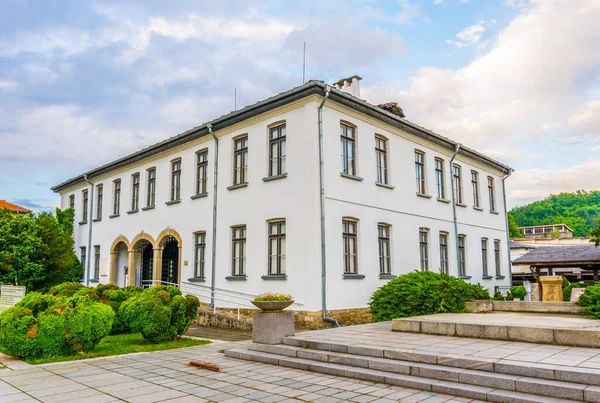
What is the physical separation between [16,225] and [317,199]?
44.9ft

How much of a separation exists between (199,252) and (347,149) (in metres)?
6.90

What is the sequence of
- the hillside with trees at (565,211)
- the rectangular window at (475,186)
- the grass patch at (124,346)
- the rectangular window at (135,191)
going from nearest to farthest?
the grass patch at (124,346), the rectangular window at (135,191), the rectangular window at (475,186), the hillside with trees at (565,211)

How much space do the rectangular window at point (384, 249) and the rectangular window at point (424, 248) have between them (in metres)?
2.18

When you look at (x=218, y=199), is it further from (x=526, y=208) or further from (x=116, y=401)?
(x=526, y=208)

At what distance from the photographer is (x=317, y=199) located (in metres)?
13.9

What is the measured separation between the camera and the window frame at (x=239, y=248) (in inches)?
620

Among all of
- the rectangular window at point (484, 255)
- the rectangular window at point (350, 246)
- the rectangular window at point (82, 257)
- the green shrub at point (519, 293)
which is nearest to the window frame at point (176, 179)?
the rectangular window at point (350, 246)

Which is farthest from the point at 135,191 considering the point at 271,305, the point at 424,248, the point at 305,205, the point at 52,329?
the point at 271,305

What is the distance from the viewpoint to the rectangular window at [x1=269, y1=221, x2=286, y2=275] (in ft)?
47.8

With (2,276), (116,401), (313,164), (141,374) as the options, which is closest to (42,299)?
(141,374)

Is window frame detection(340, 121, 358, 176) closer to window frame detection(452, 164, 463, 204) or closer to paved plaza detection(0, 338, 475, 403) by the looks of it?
window frame detection(452, 164, 463, 204)

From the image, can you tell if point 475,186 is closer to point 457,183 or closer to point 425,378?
point 457,183

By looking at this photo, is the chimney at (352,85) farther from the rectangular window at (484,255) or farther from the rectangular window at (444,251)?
the rectangular window at (484,255)

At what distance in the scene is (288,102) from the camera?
14.7 meters
